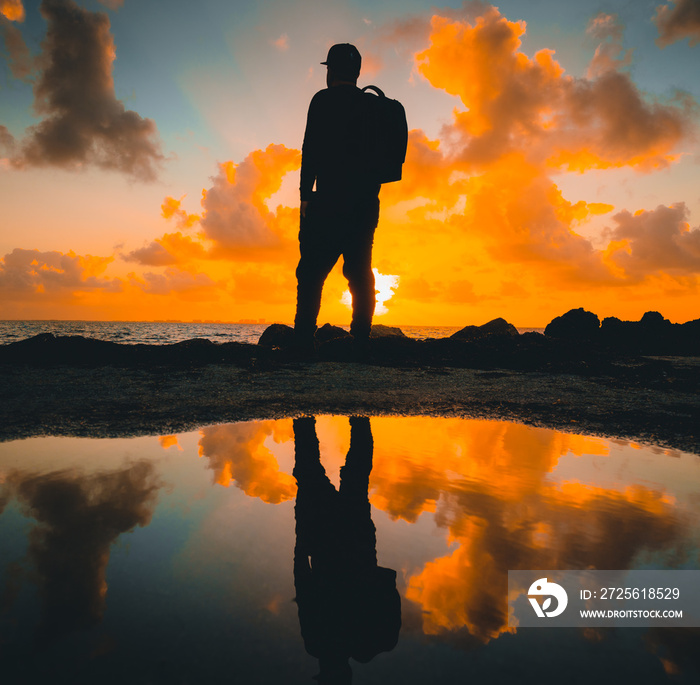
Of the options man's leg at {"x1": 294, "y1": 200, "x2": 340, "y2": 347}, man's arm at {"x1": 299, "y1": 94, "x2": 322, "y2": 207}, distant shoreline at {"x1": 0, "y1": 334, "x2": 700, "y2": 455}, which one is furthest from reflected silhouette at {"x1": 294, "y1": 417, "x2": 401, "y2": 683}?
man's arm at {"x1": 299, "y1": 94, "x2": 322, "y2": 207}

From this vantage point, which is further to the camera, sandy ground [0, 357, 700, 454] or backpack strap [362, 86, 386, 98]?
backpack strap [362, 86, 386, 98]

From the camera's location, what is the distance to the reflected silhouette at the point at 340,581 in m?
0.65

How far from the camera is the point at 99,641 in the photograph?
62 centimetres

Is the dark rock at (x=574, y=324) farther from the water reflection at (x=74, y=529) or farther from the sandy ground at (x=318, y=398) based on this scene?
the water reflection at (x=74, y=529)

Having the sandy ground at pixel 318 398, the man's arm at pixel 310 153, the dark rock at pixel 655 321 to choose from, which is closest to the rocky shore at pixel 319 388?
the sandy ground at pixel 318 398

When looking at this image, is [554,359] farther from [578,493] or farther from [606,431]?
[578,493]

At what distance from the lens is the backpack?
3.83m

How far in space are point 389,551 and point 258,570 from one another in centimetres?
29

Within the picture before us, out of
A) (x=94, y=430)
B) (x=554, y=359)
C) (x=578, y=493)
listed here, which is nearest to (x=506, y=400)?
(x=578, y=493)
